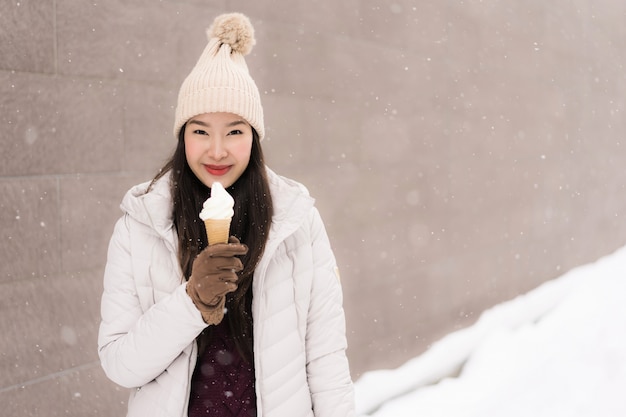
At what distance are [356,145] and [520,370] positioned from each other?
2654 millimetres

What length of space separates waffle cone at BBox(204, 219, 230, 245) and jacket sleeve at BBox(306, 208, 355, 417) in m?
0.53

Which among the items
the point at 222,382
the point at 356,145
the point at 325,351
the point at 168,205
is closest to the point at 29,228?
the point at 168,205

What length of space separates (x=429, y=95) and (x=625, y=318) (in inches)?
144

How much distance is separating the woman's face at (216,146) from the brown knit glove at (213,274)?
1.07ft

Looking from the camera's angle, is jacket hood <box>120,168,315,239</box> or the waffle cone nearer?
the waffle cone

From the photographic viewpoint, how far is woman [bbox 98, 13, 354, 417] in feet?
5.85

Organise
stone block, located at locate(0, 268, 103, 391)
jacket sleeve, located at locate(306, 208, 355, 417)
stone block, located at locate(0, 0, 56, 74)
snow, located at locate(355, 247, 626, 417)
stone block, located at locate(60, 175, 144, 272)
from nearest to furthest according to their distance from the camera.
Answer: jacket sleeve, located at locate(306, 208, 355, 417) < stone block, located at locate(0, 0, 56, 74) < stone block, located at locate(0, 268, 103, 391) < stone block, located at locate(60, 175, 144, 272) < snow, located at locate(355, 247, 626, 417)

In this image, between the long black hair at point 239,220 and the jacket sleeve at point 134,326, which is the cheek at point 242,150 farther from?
the jacket sleeve at point 134,326

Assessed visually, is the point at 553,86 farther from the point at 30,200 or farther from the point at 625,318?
the point at 30,200

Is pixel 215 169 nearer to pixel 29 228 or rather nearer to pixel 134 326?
pixel 134 326

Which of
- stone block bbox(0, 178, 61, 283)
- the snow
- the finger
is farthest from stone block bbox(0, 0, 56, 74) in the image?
the snow

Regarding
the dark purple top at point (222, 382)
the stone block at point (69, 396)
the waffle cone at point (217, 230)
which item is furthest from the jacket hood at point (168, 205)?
the stone block at point (69, 396)

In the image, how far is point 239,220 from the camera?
2.00 m

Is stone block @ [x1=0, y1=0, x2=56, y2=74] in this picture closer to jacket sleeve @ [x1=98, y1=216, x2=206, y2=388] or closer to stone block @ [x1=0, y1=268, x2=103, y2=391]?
stone block @ [x1=0, y1=268, x2=103, y2=391]
